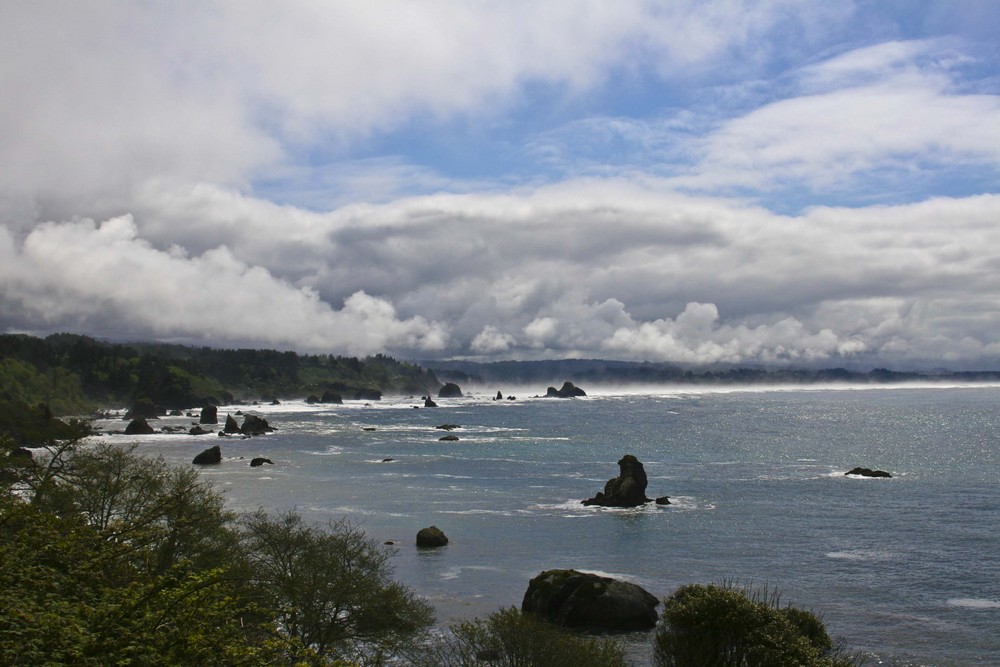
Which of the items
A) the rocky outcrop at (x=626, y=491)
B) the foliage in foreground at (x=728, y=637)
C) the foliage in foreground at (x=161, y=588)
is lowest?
the rocky outcrop at (x=626, y=491)

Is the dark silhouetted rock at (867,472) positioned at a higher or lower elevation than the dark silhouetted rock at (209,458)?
higher

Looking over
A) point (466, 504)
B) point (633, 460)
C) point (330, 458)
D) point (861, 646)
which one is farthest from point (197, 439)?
point (861, 646)

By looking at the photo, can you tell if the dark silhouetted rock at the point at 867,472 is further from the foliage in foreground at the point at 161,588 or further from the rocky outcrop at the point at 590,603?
the foliage in foreground at the point at 161,588

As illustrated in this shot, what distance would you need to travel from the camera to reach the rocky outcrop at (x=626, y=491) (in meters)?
93.6

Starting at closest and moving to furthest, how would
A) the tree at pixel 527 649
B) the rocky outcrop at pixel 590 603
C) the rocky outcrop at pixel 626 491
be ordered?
the tree at pixel 527 649 → the rocky outcrop at pixel 590 603 → the rocky outcrop at pixel 626 491

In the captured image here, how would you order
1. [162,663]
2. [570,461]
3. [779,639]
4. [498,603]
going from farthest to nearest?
[570,461], [498,603], [779,639], [162,663]

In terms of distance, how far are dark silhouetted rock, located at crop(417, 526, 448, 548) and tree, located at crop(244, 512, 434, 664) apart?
91.8 ft

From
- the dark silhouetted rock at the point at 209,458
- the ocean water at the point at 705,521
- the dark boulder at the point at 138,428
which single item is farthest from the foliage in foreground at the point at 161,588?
the dark boulder at the point at 138,428

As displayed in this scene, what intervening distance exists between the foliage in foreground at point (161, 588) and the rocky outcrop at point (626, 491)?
50451 millimetres

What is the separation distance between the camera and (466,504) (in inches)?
3794

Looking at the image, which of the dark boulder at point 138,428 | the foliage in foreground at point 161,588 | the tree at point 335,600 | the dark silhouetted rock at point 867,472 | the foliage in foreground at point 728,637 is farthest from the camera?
the dark boulder at point 138,428

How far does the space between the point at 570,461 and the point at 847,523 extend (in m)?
64.3

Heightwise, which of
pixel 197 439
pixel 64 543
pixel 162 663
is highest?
pixel 64 543

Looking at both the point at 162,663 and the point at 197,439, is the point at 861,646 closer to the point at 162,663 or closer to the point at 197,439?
the point at 162,663
